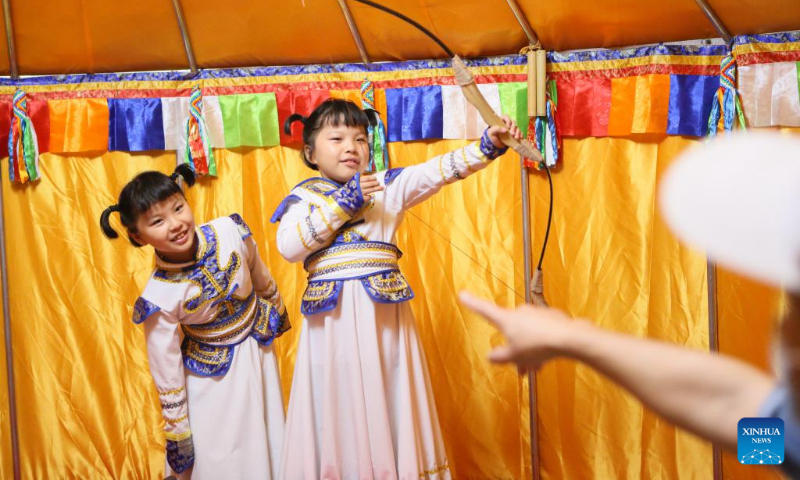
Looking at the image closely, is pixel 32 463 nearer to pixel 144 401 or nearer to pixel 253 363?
pixel 144 401

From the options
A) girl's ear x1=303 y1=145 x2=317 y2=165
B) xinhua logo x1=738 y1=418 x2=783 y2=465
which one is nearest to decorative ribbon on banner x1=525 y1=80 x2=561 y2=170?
girl's ear x1=303 y1=145 x2=317 y2=165

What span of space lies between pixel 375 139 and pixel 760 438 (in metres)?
1.97

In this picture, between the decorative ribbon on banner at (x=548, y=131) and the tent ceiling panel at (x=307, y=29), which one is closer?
the tent ceiling panel at (x=307, y=29)

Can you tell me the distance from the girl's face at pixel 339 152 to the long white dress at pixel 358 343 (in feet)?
0.13

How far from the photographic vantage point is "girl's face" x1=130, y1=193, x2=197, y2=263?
165 cm

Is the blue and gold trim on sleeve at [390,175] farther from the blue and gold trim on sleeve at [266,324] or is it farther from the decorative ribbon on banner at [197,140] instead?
the decorative ribbon on banner at [197,140]

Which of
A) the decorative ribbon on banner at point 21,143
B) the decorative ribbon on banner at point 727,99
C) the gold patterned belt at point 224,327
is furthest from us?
the decorative ribbon on banner at point 21,143

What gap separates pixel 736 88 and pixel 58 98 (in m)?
2.06

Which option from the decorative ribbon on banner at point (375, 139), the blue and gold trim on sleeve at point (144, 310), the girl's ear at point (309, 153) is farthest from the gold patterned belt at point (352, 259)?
the decorative ribbon on banner at point (375, 139)

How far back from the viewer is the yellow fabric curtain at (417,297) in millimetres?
2277

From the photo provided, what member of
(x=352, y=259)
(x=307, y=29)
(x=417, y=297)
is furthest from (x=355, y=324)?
(x=307, y=29)

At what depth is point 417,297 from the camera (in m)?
2.41

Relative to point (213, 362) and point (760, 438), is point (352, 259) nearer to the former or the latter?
point (213, 362)

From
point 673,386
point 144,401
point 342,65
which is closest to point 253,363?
point 144,401
